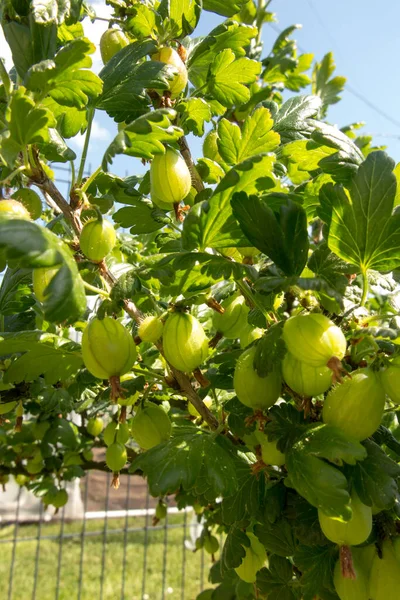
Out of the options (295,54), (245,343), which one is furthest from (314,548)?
(295,54)

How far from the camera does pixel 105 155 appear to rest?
0.58 meters

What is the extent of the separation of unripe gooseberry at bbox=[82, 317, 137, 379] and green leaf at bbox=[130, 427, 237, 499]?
110 millimetres

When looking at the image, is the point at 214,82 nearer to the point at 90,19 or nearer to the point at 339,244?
the point at 90,19

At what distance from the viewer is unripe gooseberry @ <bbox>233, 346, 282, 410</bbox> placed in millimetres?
580

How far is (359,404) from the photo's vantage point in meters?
0.53

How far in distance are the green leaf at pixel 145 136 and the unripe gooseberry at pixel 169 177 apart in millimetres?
14

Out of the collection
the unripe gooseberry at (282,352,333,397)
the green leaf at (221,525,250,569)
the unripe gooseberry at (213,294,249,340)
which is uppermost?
the unripe gooseberry at (282,352,333,397)

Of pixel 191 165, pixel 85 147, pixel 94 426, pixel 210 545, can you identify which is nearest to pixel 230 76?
pixel 191 165

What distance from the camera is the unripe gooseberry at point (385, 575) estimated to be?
22.8 inches

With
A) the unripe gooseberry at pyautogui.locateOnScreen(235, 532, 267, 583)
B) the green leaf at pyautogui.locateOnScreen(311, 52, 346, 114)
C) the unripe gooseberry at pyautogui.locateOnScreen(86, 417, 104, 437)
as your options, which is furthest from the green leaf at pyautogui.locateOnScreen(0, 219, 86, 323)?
the green leaf at pyautogui.locateOnScreen(311, 52, 346, 114)

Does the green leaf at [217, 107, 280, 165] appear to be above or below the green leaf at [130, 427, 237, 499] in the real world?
above

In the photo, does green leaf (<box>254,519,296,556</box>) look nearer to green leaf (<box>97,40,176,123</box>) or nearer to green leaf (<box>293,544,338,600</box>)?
green leaf (<box>293,544,338,600</box>)

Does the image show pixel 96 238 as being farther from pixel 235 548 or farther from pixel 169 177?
pixel 235 548

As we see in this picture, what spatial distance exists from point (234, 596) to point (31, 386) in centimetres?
75
